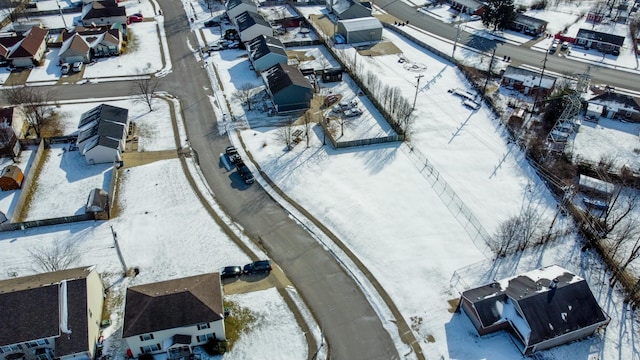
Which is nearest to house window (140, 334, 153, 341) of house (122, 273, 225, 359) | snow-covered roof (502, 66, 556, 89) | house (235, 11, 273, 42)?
house (122, 273, 225, 359)

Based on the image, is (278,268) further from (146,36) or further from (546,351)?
(146,36)

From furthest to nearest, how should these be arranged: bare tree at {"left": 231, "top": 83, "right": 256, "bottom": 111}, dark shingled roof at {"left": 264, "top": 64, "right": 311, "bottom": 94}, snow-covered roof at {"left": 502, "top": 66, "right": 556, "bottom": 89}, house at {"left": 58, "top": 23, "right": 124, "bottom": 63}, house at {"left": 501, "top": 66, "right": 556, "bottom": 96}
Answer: house at {"left": 58, "top": 23, "right": 124, "bottom": 63}
snow-covered roof at {"left": 502, "top": 66, "right": 556, "bottom": 89}
house at {"left": 501, "top": 66, "right": 556, "bottom": 96}
bare tree at {"left": 231, "top": 83, "right": 256, "bottom": 111}
dark shingled roof at {"left": 264, "top": 64, "right": 311, "bottom": 94}

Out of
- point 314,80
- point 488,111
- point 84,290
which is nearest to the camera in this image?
point 84,290

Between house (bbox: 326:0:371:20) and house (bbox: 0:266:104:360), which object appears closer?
house (bbox: 0:266:104:360)

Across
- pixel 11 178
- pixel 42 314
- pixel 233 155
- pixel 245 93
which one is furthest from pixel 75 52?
pixel 42 314

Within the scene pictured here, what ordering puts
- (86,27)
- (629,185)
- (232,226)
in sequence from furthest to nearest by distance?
(86,27), (629,185), (232,226)

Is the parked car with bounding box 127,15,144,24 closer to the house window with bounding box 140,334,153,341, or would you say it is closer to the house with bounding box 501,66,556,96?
the house with bounding box 501,66,556,96

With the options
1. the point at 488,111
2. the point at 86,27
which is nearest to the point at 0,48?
the point at 86,27

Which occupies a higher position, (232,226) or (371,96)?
(371,96)
